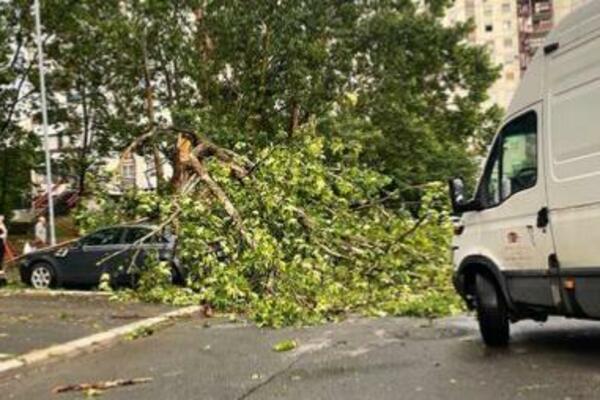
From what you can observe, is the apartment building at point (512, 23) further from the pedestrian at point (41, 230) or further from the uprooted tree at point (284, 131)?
the pedestrian at point (41, 230)

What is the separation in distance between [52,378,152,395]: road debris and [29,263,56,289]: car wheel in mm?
10850

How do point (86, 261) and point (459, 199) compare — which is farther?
point (86, 261)

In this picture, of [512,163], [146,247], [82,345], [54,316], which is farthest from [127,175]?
[512,163]

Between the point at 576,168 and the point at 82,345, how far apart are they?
5.83 metres

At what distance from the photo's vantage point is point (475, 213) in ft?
30.5

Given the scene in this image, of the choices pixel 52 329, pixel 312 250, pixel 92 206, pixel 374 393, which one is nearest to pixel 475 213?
pixel 374 393

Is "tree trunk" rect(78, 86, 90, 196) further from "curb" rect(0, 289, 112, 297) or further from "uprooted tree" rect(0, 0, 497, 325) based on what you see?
"curb" rect(0, 289, 112, 297)

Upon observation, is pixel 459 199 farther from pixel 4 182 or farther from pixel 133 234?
pixel 4 182

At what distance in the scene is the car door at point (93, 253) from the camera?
1817 cm

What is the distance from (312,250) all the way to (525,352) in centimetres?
536

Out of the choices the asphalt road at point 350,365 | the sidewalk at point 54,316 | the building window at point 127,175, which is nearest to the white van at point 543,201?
the asphalt road at point 350,365

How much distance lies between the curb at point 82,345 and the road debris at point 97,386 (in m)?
1.03

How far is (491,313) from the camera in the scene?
29.7 feet

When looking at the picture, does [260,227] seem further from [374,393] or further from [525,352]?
[374,393]
